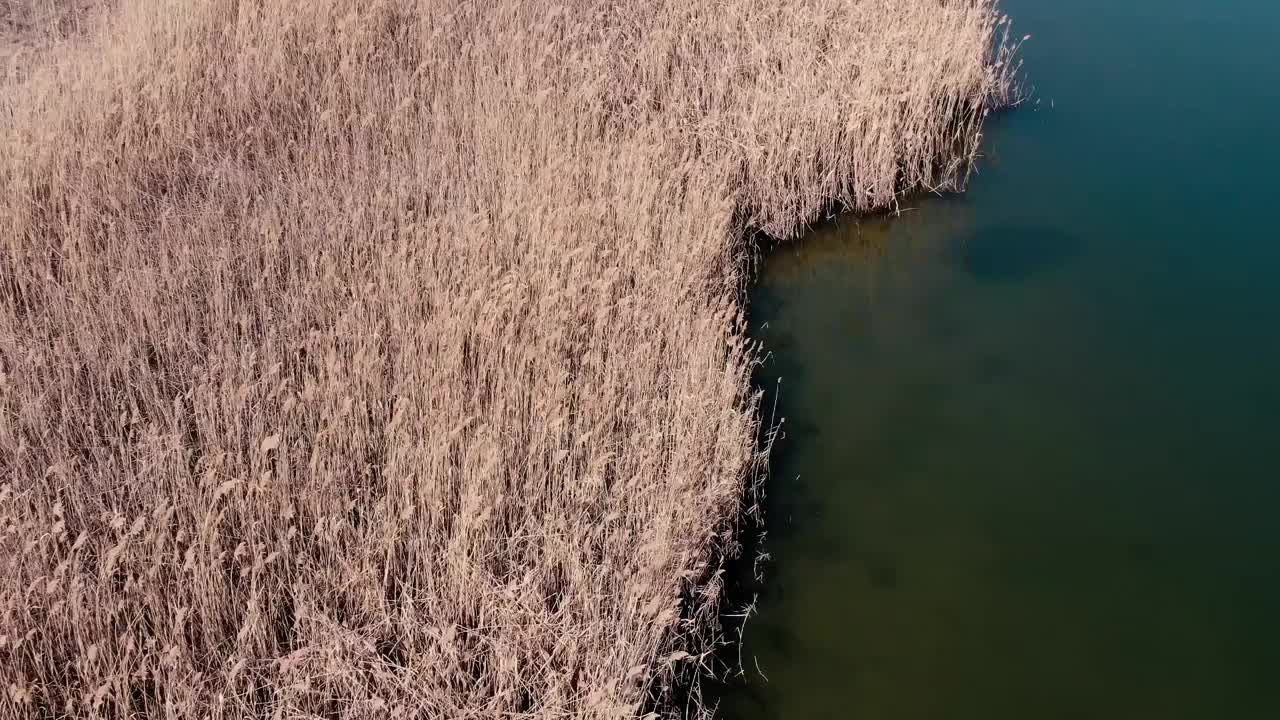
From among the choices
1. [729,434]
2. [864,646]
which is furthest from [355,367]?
[864,646]

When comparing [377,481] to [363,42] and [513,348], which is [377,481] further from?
[363,42]

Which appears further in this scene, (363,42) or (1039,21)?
(1039,21)

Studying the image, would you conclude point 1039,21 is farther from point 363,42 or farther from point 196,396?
point 196,396

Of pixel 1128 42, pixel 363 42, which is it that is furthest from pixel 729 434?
pixel 1128 42

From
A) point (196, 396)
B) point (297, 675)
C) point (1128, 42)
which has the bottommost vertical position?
point (297, 675)

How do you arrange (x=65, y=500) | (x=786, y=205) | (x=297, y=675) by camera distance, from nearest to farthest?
(x=297, y=675) → (x=65, y=500) → (x=786, y=205)

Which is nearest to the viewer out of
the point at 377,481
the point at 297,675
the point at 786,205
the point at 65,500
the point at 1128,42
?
the point at 297,675

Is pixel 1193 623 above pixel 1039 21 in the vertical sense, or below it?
below
